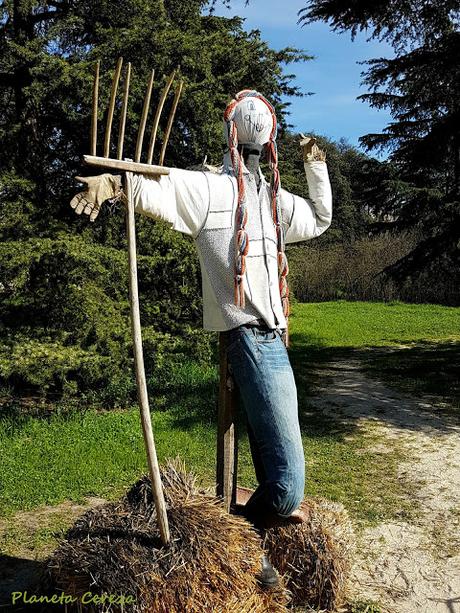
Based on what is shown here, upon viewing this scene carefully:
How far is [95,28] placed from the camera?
256 inches

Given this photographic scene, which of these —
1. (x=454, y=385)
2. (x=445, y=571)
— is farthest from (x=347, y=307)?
(x=445, y=571)

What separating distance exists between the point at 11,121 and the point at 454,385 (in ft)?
20.3

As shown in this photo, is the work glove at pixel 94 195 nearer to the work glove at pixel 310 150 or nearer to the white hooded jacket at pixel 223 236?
the white hooded jacket at pixel 223 236

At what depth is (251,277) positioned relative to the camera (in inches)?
103

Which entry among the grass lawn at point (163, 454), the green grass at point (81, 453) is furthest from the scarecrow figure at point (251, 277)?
the green grass at point (81, 453)

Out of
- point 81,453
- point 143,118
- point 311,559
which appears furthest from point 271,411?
point 81,453

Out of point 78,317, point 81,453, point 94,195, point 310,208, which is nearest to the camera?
point 94,195

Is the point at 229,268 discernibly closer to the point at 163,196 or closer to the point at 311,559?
the point at 163,196

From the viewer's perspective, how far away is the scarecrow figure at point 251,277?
2500mm

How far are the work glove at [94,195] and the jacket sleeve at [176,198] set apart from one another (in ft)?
0.41

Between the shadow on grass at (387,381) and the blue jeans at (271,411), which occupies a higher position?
the blue jeans at (271,411)

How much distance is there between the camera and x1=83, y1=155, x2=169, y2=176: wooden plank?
2193mm

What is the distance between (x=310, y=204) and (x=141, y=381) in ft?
4.20

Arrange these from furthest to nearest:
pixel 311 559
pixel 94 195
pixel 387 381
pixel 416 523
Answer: pixel 387 381 → pixel 416 523 → pixel 311 559 → pixel 94 195
